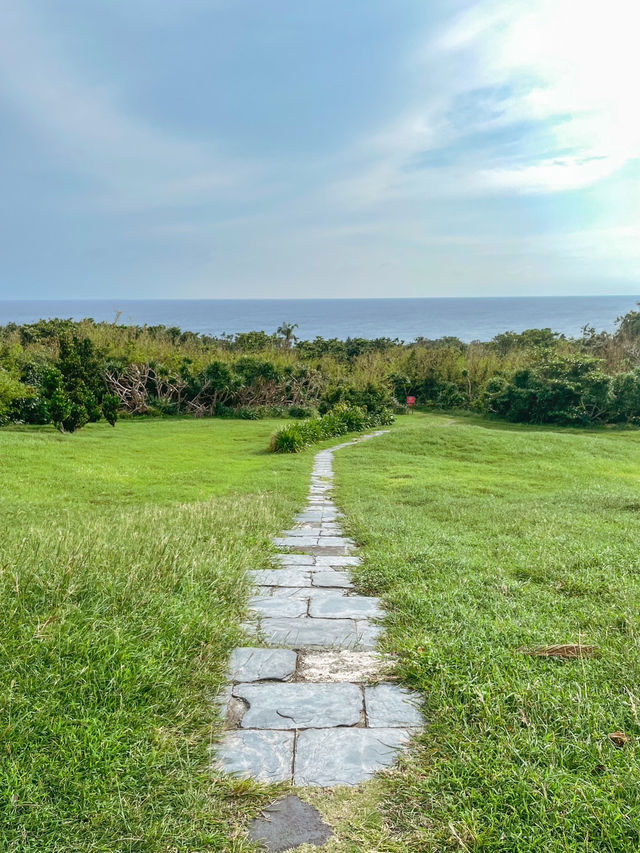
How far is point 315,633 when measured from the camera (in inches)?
116

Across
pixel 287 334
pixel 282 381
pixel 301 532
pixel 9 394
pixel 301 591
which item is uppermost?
pixel 287 334

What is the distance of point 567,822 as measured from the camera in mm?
1550

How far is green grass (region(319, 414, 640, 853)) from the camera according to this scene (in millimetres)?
1596

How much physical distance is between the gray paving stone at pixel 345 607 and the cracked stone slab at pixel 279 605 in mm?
71

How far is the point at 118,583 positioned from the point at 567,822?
213cm

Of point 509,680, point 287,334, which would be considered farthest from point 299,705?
point 287,334

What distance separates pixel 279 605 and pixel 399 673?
3.53 feet

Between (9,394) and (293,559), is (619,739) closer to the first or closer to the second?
(293,559)

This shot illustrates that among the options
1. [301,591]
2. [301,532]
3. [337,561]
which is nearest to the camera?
[301,591]

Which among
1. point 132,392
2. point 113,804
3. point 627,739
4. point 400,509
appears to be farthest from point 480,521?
point 132,392

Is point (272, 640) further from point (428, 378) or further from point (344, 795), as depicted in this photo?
point (428, 378)

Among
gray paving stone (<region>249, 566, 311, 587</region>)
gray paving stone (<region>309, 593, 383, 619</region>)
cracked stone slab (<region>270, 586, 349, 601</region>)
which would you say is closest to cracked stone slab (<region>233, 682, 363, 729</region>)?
gray paving stone (<region>309, 593, 383, 619</region>)

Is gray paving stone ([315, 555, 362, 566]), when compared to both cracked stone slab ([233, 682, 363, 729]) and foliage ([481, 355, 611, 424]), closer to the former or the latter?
cracked stone slab ([233, 682, 363, 729])

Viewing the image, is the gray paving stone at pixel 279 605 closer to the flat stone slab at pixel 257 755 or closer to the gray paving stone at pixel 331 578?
the gray paving stone at pixel 331 578
